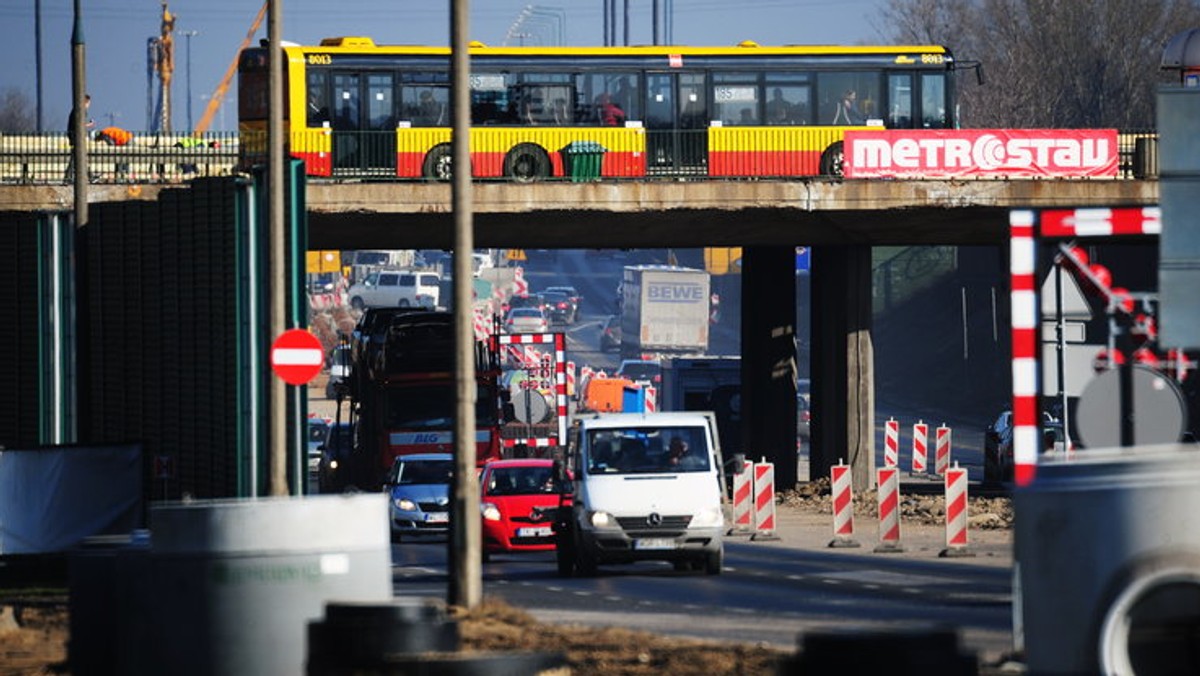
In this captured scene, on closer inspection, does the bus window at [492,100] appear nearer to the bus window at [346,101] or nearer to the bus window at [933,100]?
the bus window at [346,101]

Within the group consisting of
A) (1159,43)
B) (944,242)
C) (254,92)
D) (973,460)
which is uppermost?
(1159,43)

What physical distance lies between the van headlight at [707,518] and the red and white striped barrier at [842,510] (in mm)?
6015

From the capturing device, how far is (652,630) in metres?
19.2

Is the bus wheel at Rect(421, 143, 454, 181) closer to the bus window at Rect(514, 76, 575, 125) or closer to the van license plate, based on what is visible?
the bus window at Rect(514, 76, 575, 125)

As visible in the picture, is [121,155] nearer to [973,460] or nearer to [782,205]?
[782,205]

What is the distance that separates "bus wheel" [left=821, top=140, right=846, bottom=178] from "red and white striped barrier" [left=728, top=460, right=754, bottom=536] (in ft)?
45.3

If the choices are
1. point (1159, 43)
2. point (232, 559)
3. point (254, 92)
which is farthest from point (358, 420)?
point (1159, 43)

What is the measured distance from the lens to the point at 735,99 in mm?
49312

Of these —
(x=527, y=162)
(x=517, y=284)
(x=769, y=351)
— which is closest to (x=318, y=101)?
(x=527, y=162)

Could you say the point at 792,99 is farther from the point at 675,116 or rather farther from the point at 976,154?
the point at 976,154

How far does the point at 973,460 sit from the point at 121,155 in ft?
77.8

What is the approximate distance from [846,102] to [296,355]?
76.3ft

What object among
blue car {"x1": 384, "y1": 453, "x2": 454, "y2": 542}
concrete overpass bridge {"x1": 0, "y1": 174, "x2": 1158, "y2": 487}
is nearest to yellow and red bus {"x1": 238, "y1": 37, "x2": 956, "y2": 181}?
Answer: concrete overpass bridge {"x1": 0, "y1": 174, "x2": 1158, "y2": 487}

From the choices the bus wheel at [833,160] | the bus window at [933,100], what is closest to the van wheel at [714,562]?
the bus wheel at [833,160]
